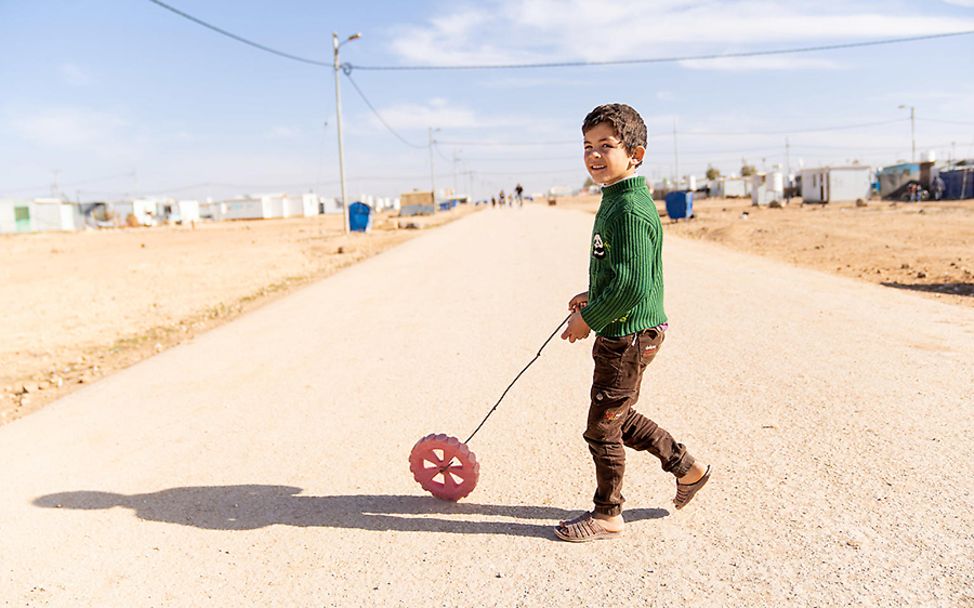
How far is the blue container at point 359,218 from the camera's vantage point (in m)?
35.9

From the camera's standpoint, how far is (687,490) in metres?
3.36

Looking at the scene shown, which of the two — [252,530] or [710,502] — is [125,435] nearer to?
[252,530]

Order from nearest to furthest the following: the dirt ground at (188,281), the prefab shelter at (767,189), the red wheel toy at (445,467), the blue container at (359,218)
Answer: the red wheel toy at (445,467)
the dirt ground at (188,281)
the blue container at (359,218)
the prefab shelter at (767,189)

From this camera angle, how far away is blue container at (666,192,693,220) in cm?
3525

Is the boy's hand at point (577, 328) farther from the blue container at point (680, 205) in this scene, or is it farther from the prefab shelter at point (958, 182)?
the prefab shelter at point (958, 182)

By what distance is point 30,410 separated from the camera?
6473mm

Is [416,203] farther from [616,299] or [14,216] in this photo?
[616,299]

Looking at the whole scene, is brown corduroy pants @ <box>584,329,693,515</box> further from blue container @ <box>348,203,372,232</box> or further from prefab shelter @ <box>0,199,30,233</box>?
prefab shelter @ <box>0,199,30,233</box>

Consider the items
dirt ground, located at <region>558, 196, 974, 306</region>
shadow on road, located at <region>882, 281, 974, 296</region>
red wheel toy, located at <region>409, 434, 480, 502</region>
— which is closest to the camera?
red wheel toy, located at <region>409, 434, 480, 502</region>

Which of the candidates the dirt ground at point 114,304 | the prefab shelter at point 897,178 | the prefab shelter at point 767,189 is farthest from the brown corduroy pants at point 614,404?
the prefab shelter at point 897,178

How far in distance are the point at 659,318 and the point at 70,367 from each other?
7.73 m

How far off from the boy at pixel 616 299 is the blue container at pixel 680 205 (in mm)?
33429

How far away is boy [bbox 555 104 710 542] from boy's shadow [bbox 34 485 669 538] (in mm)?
307

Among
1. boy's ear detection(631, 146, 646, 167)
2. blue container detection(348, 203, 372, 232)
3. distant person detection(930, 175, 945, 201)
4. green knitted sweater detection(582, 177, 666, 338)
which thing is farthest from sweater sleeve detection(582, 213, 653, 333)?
distant person detection(930, 175, 945, 201)
